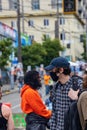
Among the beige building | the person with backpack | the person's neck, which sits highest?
the person with backpack

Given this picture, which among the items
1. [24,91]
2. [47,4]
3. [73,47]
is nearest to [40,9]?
[47,4]

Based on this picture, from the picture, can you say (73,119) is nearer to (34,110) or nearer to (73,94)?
(73,94)

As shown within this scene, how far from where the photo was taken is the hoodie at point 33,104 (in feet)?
23.0

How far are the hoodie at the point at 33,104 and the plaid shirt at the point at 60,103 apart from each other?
855mm

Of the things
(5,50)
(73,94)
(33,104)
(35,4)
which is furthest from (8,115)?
(35,4)

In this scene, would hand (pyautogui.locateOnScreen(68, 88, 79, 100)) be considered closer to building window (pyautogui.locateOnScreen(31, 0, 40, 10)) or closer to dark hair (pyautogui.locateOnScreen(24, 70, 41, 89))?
dark hair (pyautogui.locateOnScreen(24, 70, 41, 89))

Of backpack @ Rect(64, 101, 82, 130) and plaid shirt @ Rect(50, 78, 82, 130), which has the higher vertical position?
backpack @ Rect(64, 101, 82, 130)

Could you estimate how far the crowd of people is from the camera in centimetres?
503

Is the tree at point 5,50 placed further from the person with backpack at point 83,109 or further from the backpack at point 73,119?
the person with backpack at point 83,109

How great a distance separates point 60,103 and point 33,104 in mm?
984

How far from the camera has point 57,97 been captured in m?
6.16

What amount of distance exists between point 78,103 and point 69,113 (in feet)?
0.59

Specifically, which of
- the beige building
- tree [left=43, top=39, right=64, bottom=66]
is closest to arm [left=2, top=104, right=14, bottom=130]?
tree [left=43, top=39, right=64, bottom=66]

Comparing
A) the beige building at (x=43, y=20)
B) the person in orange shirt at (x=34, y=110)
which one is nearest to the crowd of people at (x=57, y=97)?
the person in orange shirt at (x=34, y=110)
